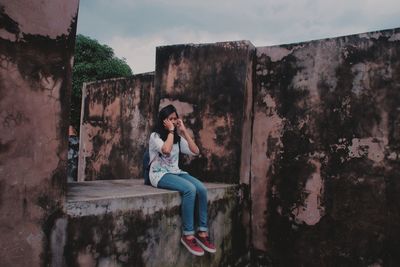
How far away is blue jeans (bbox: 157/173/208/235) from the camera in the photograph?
10.3 feet

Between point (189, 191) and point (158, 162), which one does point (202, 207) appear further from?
point (158, 162)

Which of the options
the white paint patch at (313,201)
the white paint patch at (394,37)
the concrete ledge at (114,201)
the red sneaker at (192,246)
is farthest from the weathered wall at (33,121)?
the white paint patch at (394,37)

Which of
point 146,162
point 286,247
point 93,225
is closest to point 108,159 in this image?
point 146,162

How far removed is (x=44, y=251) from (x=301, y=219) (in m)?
2.88

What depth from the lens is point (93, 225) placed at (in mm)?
2430

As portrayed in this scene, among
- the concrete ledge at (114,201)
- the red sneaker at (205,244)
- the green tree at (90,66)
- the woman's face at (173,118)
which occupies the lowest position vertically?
the red sneaker at (205,244)

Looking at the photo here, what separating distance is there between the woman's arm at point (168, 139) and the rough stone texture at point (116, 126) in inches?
113

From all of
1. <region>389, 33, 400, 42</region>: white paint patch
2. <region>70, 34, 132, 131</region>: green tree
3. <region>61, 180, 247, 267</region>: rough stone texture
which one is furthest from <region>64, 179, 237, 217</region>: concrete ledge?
<region>70, 34, 132, 131</region>: green tree

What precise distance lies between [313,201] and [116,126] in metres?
4.35

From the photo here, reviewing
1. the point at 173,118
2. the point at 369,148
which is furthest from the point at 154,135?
the point at 369,148

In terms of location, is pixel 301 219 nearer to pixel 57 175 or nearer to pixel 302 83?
pixel 302 83

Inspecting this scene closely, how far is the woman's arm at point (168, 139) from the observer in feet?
10.8

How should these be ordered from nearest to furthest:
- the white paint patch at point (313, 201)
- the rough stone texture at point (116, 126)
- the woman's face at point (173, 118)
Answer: the woman's face at point (173, 118) < the white paint patch at point (313, 201) < the rough stone texture at point (116, 126)

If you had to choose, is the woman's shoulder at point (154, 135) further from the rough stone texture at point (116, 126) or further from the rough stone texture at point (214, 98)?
the rough stone texture at point (116, 126)
